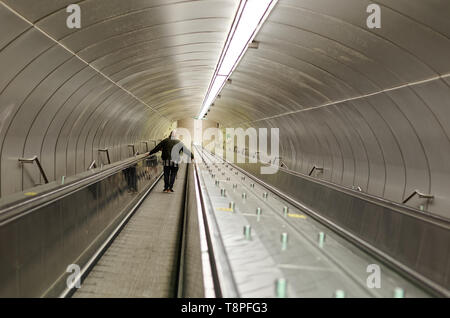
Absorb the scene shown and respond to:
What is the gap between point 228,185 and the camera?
33.0 feet

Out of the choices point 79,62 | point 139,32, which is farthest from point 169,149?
point 139,32

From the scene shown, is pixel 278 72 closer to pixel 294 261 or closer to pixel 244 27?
pixel 244 27

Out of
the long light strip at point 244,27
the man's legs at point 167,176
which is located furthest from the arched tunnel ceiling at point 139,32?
the man's legs at point 167,176

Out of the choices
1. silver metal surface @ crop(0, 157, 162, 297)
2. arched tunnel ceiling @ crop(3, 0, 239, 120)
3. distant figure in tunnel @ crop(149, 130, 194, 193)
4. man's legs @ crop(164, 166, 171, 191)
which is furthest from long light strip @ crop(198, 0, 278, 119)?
silver metal surface @ crop(0, 157, 162, 297)

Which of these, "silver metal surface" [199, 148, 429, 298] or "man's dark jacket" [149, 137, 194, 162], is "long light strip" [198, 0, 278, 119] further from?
"silver metal surface" [199, 148, 429, 298]

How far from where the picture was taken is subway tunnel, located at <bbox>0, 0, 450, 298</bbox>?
398cm

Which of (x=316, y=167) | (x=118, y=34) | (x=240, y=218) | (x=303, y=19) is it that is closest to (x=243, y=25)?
(x=303, y=19)

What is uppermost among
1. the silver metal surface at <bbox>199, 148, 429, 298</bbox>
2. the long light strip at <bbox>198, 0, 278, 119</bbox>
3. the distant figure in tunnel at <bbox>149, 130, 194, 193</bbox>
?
the long light strip at <bbox>198, 0, 278, 119</bbox>

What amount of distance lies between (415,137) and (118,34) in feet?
21.2

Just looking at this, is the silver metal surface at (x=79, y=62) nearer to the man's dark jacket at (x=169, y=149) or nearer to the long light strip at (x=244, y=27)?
the long light strip at (x=244, y=27)

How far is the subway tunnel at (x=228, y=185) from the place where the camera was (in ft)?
13.1

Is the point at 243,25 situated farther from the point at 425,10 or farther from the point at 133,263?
the point at 133,263

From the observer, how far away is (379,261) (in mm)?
4258

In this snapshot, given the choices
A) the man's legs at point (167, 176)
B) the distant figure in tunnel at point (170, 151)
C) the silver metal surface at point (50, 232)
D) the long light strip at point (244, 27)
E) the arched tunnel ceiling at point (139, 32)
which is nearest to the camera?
the silver metal surface at point (50, 232)
